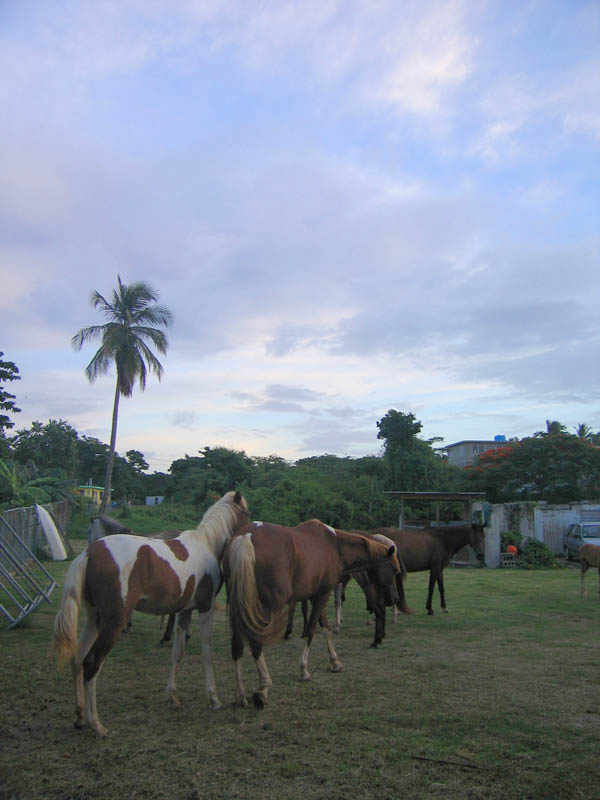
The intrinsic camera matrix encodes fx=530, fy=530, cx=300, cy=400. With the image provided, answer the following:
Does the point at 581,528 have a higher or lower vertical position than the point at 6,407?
lower

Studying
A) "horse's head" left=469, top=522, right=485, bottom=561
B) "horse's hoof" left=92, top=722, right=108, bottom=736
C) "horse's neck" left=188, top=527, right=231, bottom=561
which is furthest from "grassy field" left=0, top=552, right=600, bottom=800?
"horse's head" left=469, top=522, right=485, bottom=561

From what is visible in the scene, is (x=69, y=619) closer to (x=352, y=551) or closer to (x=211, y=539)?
(x=211, y=539)

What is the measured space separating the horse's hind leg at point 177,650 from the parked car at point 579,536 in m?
17.1

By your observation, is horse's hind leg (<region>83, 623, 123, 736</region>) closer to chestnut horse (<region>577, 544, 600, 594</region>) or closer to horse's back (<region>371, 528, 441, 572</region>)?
horse's back (<region>371, 528, 441, 572</region>)

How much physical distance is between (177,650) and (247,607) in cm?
87

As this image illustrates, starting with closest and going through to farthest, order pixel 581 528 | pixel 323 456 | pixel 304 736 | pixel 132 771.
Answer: pixel 132 771
pixel 304 736
pixel 581 528
pixel 323 456

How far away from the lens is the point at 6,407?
20.6 metres

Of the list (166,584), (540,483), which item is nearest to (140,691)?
(166,584)

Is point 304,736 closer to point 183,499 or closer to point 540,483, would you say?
point 540,483

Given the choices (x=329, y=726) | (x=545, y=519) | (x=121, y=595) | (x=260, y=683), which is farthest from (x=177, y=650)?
(x=545, y=519)

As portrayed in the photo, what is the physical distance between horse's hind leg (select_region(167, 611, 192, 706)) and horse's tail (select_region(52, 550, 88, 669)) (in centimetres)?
Answer: 104

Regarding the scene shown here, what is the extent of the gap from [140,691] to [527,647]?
480cm

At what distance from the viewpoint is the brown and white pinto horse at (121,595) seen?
13.6ft

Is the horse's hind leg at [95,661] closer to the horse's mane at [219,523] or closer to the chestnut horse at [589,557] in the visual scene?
the horse's mane at [219,523]
